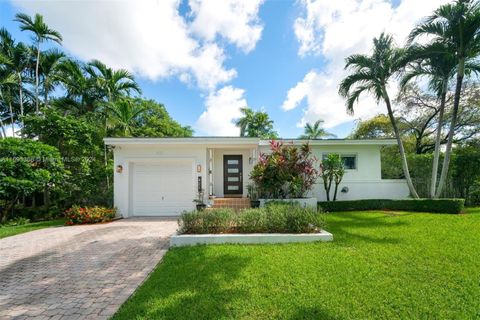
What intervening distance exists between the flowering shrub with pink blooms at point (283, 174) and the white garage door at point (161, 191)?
126 inches

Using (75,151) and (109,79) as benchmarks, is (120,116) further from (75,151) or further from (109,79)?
(75,151)

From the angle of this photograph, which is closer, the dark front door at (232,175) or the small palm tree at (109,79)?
the dark front door at (232,175)

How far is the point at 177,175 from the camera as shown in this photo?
10.6 m

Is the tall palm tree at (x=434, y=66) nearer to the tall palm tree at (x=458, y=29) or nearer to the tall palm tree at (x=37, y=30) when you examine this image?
the tall palm tree at (x=458, y=29)

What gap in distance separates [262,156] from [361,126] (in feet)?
46.4

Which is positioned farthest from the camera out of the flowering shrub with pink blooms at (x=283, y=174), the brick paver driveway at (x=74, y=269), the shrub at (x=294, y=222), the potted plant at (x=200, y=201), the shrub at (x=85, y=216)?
the flowering shrub with pink blooms at (x=283, y=174)

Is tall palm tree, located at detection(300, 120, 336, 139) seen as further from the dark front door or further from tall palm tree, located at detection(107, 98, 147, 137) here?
tall palm tree, located at detection(107, 98, 147, 137)

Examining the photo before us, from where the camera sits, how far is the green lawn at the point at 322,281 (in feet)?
8.95

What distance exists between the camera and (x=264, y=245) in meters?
5.37

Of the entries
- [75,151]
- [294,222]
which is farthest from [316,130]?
[75,151]

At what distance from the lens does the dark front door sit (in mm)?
11883

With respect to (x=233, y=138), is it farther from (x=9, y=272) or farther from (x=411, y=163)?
(x=411, y=163)

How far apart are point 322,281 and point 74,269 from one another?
14.7 ft

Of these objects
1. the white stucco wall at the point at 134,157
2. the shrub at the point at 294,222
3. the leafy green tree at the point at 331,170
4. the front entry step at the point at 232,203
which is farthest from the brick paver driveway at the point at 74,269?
the leafy green tree at the point at 331,170
